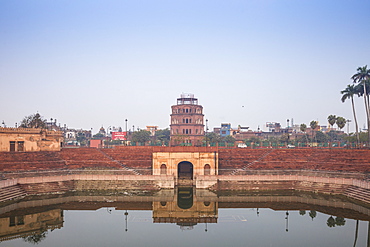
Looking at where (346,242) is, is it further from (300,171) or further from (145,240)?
(300,171)

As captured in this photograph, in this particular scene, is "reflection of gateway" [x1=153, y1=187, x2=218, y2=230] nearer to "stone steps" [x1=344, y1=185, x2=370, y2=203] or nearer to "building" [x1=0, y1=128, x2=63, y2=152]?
"stone steps" [x1=344, y1=185, x2=370, y2=203]

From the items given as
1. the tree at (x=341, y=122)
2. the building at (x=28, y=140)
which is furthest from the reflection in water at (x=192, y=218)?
the tree at (x=341, y=122)

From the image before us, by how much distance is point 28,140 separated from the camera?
55.2m

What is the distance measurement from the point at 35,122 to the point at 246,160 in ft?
179

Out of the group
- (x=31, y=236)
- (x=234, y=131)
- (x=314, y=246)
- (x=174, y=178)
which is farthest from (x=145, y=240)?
(x=234, y=131)

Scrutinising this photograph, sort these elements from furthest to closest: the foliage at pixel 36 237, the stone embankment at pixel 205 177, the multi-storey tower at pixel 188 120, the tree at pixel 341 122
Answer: the multi-storey tower at pixel 188 120, the tree at pixel 341 122, the stone embankment at pixel 205 177, the foliage at pixel 36 237

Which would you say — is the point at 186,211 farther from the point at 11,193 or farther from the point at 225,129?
the point at 225,129

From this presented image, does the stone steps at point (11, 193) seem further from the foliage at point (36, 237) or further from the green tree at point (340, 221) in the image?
the green tree at point (340, 221)

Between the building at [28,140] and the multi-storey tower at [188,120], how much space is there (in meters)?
47.2

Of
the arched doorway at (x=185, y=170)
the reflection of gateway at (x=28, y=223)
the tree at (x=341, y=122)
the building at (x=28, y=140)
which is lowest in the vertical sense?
the reflection of gateway at (x=28, y=223)

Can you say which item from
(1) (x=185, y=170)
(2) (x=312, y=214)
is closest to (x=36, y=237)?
(2) (x=312, y=214)

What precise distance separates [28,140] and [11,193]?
19690mm

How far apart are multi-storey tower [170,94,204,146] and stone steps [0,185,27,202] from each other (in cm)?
6380

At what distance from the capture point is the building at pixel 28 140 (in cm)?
5322
